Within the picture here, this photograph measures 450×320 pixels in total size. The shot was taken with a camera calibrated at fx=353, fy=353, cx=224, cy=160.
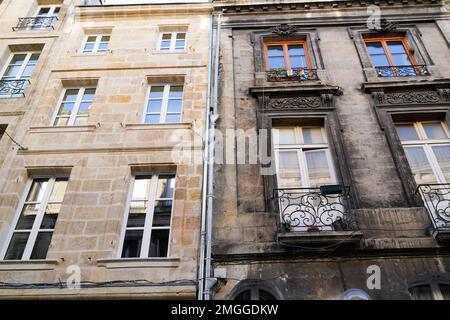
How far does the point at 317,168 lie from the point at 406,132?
89.6 inches

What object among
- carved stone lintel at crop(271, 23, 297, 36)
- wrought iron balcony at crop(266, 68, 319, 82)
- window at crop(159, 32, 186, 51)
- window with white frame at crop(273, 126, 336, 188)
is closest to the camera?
window with white frame at crop(273, 126, 336, 188)

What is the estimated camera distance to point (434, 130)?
7.59 metres

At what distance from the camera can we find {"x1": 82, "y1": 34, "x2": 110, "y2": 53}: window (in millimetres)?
9844

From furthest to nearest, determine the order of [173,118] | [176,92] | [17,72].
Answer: [17,72] < [176,92] < [173,118]

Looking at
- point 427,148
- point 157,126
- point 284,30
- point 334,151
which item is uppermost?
point 284,30

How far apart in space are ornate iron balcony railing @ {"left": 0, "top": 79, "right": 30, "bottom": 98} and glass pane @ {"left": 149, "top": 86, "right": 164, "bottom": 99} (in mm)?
3088

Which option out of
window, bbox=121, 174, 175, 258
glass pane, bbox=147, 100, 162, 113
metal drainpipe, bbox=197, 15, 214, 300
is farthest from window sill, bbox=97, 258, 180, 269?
glass pane, bbox=147, 100, 162, 113

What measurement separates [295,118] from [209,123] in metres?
1.91

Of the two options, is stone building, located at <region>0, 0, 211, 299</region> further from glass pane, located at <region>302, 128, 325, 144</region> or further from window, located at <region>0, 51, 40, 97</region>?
glass pane, located at <region>302, 128, 325, 144</region>

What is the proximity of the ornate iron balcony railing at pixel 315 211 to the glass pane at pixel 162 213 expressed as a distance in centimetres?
204

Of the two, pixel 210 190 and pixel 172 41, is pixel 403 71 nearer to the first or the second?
pixel 210 190

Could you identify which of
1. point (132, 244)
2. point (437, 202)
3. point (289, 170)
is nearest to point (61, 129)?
Result: point (132, 244)

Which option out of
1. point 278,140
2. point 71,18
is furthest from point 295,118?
point 71,18

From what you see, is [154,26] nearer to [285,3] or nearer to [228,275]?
[285,3]
